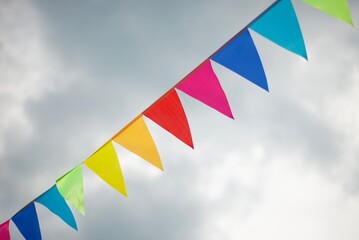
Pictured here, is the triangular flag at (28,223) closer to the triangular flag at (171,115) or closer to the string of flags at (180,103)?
the string of flags at (180,103)

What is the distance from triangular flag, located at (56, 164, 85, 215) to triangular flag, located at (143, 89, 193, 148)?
4.65 ft

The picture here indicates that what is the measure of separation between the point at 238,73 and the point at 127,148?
5.45 feet

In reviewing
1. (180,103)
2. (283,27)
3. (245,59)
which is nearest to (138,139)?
(180,103)

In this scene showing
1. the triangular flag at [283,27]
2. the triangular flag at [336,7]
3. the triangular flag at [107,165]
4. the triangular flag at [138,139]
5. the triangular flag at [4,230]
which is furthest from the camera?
the triangular flag at [4,230]

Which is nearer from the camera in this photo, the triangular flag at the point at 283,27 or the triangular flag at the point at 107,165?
the triangular flag at the point at 283,27

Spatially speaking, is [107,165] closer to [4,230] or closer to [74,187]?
[74,187]

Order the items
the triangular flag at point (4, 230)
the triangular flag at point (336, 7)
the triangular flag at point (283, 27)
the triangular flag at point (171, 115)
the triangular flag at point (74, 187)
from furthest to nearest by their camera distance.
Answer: the triangular flag at point (4, 230), the triangular flag at point (74, 187), the triangular flag at point (171, 115), the triangular flag at point (283, 27), the triangular flag at point (336, 7)

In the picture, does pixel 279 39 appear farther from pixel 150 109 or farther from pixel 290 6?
pixel 150 109

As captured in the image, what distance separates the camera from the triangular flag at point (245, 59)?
314cm

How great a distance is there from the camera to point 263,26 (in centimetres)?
302

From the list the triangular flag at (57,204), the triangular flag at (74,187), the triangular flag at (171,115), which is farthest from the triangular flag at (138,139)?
the triangular flag at (57,204)

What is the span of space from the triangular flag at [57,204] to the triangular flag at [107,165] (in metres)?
0.92

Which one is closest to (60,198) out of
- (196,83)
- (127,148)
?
(127,148)

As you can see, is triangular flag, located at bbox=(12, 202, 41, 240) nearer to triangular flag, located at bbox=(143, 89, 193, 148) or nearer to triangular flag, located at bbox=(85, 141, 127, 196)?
triangular flag, located at bbox=(85, 141, 127, 196)
